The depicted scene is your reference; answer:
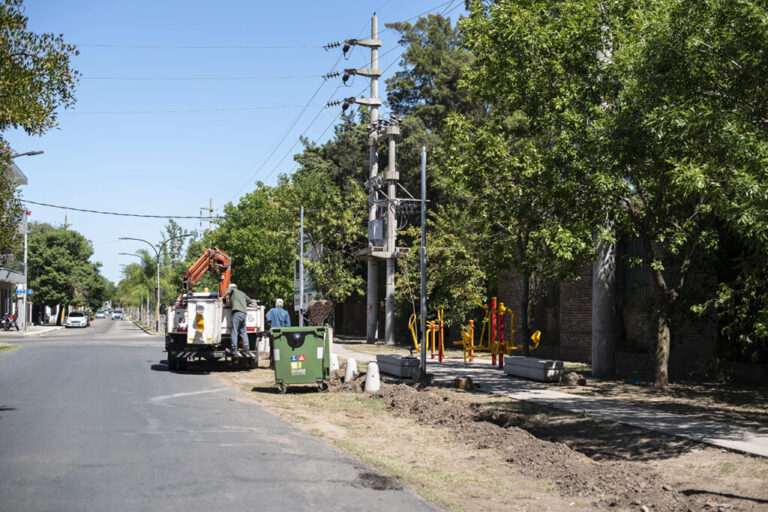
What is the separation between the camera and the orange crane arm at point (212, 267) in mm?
21500

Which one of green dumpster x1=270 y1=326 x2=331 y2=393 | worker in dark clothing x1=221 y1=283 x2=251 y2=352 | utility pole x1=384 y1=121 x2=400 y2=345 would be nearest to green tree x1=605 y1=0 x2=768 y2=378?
green dumpster x1=270 y1=326 x2=331 y2=393

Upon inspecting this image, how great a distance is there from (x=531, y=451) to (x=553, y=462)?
0.55 meters

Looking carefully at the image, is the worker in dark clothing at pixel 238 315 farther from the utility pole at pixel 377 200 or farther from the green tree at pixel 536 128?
the utility pole at pixel 377 200

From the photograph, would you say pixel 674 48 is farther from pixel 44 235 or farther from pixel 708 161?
pixel 44 235

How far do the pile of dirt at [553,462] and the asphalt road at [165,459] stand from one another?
1.80 m

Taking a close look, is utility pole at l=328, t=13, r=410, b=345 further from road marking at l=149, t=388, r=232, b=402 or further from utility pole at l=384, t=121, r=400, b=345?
road marking at l=149, t=388, r=232, b=402

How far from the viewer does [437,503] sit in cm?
642

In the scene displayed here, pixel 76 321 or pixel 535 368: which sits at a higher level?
pixel 535 368

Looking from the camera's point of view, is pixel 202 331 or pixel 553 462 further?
pixel 202 331

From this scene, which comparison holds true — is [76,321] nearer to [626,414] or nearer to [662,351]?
[662,351]

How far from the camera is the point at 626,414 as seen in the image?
1137cm

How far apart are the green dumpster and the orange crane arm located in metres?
7.14

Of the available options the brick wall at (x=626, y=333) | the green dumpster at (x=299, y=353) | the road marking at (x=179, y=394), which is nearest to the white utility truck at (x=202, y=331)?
the road marking at (x=179, y=394)

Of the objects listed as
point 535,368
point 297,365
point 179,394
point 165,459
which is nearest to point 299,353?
point 297,365
